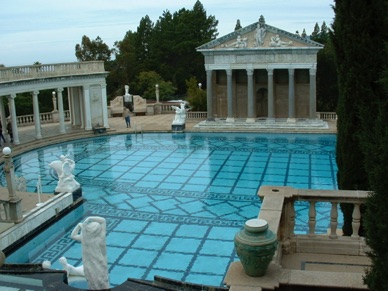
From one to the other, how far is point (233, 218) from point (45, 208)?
5.95 meters

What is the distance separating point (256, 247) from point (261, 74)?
30.2 meters

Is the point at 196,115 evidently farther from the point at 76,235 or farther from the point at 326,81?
the point at 76,235

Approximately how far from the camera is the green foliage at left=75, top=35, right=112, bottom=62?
2309 inches

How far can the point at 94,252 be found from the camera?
26.1ft

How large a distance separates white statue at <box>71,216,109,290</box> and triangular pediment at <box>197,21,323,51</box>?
26066mm

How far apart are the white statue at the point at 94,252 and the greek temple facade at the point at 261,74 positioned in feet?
85.1

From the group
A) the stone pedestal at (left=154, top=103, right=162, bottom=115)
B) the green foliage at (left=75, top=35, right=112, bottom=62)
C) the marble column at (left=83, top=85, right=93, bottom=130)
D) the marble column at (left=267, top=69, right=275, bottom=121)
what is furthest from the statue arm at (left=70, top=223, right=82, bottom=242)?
the green foliage at (left=75, top=35, right=112, bottom=62)

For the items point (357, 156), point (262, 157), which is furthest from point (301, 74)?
point (357, 156)

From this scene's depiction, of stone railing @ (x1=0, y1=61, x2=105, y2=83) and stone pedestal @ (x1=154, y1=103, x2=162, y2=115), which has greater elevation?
stone railing @ (x1=0, y1=61, x2=105, y2=83)

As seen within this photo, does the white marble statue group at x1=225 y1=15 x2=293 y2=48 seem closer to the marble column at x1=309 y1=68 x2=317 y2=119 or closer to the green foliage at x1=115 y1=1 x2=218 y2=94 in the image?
the marble column at x1=309 y1=68 x2=317 y2=119

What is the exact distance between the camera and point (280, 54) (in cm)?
3206

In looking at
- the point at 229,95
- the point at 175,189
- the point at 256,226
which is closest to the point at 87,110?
the point at 229,95

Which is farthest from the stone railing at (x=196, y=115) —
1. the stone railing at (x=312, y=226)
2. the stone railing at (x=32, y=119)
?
the stone railing at (x=312, y=226)

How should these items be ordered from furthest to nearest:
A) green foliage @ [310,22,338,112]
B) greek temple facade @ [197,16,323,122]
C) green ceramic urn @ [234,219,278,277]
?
green foliage @ [310,22,338,112] → greek temple facade @ [197,16,323,122] → green ceramic urn @ [234,219,278,277]
